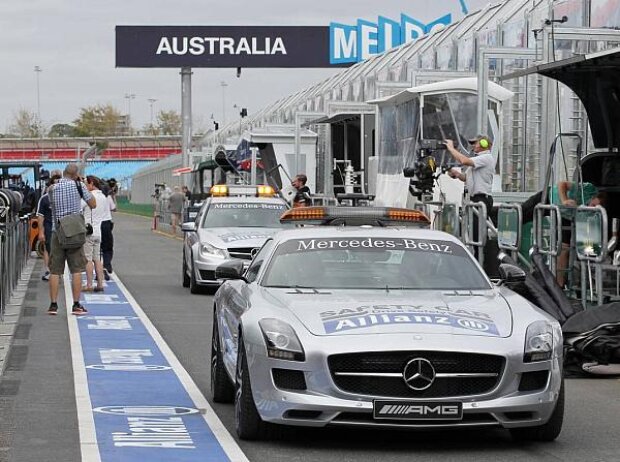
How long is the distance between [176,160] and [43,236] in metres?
46.3

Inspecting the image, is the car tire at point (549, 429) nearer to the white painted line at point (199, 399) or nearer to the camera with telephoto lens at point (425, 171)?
the white painted line at point (199, 399)

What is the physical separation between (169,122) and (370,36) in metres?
115

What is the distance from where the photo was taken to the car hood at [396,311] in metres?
8.46

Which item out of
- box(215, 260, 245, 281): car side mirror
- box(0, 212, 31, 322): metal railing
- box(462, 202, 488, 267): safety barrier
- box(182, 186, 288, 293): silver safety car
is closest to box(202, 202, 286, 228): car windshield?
box(182, 186, 288, 293): silver safety car

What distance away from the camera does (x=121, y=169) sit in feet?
438

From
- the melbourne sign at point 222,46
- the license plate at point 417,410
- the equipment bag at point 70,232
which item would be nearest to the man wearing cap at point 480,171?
the equipment bag at point 70,232

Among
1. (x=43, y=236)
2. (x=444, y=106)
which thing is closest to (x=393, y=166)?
(x=444, y=106)

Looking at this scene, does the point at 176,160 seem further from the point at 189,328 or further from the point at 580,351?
the point at 580,351

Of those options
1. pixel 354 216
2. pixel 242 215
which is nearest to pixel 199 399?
pixel 354 216

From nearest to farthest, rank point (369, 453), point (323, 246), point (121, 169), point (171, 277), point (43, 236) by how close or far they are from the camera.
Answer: point (369, 453), point (323, 246), point (43, 236), point (171, 277), point (121, 169)

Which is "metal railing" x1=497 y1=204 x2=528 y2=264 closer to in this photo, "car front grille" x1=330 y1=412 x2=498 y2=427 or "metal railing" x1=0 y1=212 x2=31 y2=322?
"metal railing" x1=0 y1=212 x2=31 y2=322

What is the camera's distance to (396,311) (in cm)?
875

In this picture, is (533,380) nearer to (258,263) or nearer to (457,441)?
(457,441)

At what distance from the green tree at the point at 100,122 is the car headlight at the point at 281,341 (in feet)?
567
